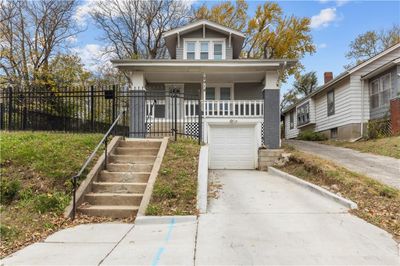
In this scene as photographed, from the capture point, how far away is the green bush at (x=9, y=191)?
6361 millimetres

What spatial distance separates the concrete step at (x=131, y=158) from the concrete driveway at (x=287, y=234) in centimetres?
229

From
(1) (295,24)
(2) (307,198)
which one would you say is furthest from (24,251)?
(1) (295,24)

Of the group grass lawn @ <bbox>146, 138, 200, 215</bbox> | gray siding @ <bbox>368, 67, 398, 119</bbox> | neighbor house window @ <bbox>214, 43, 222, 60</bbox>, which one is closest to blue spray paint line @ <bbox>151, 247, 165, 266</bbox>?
grass lawn @ <bbox>146, 138, 200, 215</bbox>

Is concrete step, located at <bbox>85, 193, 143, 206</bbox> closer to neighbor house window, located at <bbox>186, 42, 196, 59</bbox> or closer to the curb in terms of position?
the curb

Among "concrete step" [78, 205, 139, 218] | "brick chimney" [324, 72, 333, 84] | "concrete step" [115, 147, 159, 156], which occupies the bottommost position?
"concrete step" [78, 205, 139, 218]

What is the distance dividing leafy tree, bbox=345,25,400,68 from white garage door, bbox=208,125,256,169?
89.7 feet

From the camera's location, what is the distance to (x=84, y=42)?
27.2m

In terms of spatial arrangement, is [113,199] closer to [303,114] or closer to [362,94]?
[362,94]

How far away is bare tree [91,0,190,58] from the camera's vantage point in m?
30.6

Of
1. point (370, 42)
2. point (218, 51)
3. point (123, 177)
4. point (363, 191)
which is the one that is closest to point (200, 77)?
point (218, 51)

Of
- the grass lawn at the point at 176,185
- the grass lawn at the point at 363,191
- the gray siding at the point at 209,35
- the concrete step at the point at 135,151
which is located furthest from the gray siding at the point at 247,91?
the concrete step at the point at 135,151

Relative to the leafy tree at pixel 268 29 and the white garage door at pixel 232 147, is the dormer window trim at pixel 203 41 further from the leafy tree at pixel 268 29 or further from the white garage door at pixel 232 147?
the leafy tree at pixel 268 29

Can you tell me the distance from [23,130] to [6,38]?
15624mm

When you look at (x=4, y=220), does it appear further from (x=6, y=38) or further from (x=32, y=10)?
(x=32, y=10)
